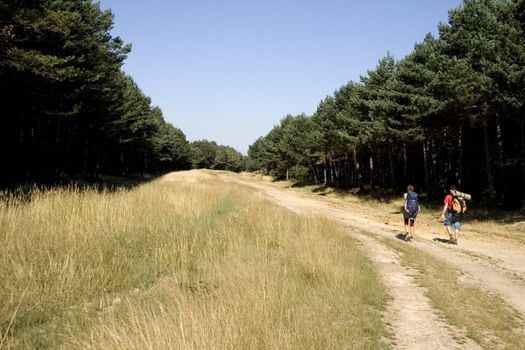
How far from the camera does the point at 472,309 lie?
255 inches

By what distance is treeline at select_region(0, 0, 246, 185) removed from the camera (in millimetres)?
13977

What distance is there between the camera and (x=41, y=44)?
58.5 ft

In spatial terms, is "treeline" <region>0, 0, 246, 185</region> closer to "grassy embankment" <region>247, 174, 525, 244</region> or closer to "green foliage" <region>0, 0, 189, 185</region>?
"green foliage" <region>0, 0, 189, 185</region>

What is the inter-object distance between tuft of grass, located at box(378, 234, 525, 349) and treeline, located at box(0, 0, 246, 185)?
45.1 feet

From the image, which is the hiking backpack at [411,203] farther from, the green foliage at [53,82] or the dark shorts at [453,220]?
the green foliage at [53,82]

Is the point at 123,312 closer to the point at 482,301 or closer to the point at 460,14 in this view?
the point at 482,301

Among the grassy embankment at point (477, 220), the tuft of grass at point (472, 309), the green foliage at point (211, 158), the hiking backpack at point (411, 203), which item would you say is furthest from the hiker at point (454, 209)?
the green foliage at point (211, 158)

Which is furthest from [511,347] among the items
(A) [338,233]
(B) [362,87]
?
(B) [362,87]

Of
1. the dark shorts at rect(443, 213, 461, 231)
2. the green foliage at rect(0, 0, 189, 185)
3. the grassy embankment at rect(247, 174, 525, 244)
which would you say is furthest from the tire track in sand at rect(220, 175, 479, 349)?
the green foliage at rect(0, 0, 189, 185)

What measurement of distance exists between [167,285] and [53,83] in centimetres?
1669

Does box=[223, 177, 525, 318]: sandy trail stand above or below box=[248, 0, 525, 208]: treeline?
below

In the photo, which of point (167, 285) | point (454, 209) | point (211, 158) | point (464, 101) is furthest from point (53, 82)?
point (211, 158)

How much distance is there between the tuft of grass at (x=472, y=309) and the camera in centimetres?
537

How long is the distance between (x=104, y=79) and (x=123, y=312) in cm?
2400
